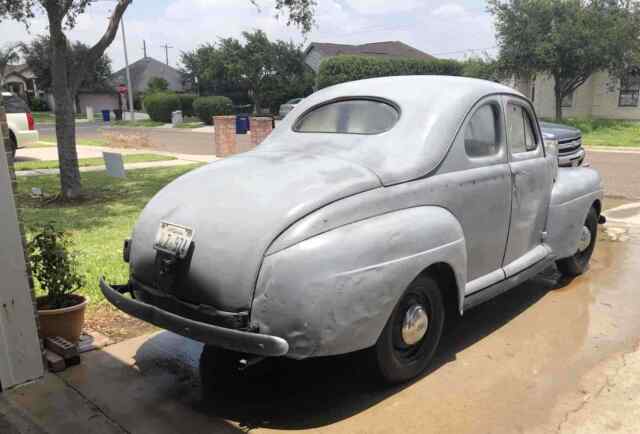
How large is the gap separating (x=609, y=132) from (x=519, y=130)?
2254 cm

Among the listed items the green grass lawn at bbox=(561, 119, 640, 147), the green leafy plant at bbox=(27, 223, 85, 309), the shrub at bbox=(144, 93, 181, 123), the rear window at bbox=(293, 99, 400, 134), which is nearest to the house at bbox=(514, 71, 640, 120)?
the green grass lawn at bbox=(561, 119, 640, 147)

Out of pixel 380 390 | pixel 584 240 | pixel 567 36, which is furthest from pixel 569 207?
pixel 567 36

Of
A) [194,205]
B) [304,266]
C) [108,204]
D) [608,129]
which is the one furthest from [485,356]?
[608,129]

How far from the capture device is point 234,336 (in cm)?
290

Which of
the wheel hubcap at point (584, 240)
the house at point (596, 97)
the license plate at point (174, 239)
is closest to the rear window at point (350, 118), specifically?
the license plate at point (174, 239)

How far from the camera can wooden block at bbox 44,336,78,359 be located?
380cm

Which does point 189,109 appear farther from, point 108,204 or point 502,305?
point 502,305

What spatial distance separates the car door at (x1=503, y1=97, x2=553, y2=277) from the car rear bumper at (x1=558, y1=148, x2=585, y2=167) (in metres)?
4.66

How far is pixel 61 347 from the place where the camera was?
12.5 ft

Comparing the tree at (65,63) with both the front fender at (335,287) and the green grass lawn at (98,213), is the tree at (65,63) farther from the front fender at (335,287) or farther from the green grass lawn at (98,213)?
the front fender at (335,287)

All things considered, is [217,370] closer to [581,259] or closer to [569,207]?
[569,207]

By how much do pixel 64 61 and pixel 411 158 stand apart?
713 cm

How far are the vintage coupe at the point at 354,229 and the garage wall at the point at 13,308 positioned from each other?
1.81 ft

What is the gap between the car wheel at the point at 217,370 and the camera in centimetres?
361
